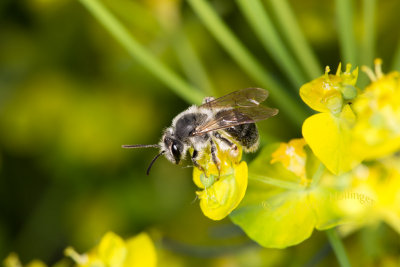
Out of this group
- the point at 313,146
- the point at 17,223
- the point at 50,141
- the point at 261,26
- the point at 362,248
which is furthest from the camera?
the point at 50,141

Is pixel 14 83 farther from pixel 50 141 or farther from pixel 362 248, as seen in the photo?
pixel 362 248

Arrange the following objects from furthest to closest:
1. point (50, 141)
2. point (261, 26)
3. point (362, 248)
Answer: point (50, 141) → point (362, 248) → point (261, 26)

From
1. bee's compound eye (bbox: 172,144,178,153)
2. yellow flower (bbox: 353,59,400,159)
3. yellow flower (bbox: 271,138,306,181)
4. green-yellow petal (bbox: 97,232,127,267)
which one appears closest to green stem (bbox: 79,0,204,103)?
bee's compound eye (bbox: 172,144,178,153)

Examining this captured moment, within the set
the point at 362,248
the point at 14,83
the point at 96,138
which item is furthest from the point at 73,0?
the point at 362,248

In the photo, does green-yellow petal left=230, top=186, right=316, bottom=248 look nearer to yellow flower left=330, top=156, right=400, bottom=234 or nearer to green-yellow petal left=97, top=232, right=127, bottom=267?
yellow flower left=330, top=156, right=400, bottom=234

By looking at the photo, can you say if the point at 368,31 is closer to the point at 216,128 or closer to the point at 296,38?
the point at 296,38

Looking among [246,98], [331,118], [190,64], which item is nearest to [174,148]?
[246,98]
